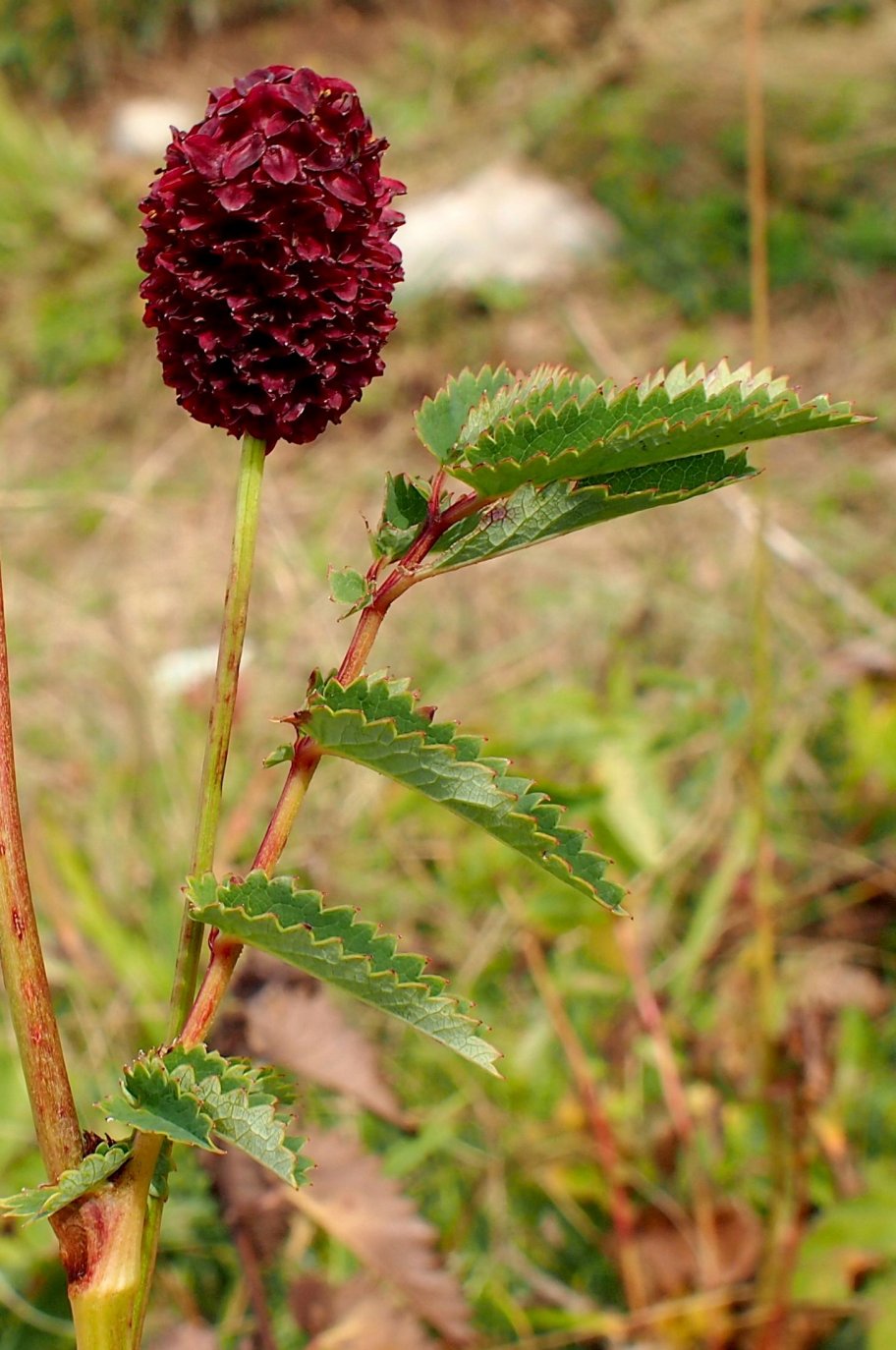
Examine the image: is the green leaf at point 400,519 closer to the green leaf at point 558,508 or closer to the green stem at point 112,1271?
the green leaf at point 558,508

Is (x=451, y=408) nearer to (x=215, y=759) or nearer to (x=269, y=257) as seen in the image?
(x=269, y=257)

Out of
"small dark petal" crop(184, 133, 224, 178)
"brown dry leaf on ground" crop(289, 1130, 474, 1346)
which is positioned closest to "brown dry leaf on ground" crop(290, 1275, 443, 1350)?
"brown dry leaf on ground" crop(289, 1130, 474, 1346)

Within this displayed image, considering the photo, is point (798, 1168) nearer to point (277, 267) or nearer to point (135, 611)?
point (277, 267)

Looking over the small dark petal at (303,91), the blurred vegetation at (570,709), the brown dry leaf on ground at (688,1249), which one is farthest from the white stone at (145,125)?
the small dark petal at (303,91)

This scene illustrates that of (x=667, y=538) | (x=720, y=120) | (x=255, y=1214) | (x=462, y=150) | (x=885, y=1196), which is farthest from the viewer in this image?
(x=462, y=150)

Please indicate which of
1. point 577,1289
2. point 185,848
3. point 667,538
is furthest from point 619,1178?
point 667,538
